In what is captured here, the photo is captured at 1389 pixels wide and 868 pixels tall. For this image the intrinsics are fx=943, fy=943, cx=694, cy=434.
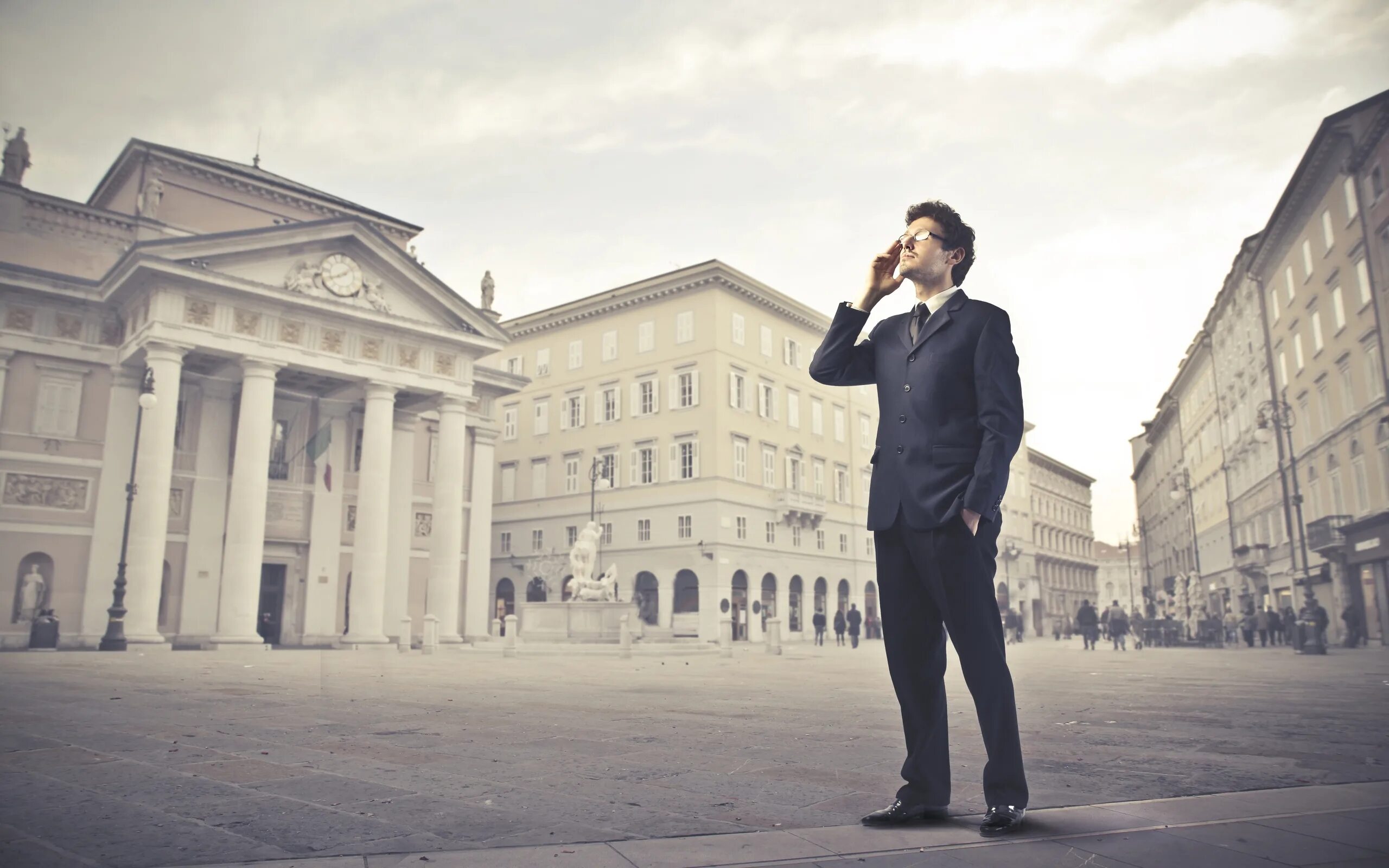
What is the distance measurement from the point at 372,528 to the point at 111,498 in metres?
8.26

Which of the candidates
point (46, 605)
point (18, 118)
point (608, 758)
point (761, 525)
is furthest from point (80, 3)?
point (761, 525)

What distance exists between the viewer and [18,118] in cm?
672

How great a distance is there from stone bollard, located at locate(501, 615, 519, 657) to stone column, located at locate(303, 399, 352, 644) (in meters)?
11.6

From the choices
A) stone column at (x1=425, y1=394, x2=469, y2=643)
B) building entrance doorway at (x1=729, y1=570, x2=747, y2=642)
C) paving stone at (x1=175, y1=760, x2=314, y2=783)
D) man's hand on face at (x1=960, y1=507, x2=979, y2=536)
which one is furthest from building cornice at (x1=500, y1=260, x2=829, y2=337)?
man's hand on face at (x1=960, y1=507, x2=979, y2=536)

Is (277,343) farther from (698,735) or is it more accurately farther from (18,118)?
(698,735)

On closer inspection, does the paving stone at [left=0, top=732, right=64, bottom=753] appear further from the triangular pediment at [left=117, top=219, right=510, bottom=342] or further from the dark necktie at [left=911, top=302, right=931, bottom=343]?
the triangular pediment at [left=117, top=219, right=510, bottom=342]

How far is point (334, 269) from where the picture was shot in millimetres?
34250

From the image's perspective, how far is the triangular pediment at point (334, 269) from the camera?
3080cm

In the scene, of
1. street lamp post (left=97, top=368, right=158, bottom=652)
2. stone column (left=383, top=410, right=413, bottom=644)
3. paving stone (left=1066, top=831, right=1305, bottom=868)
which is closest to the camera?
paving stone (left=1066, top=831, right=1305, bottom=868)

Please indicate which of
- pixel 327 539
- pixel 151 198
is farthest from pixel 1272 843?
pixel 151 198

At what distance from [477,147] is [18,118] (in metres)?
11.1

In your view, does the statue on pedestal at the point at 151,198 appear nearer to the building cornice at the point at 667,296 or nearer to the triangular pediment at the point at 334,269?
the triangular pediment at the point at 334,269

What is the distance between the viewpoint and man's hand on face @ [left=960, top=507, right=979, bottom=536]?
3326 mm

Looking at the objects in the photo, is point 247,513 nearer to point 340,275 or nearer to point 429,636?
point 429,636
